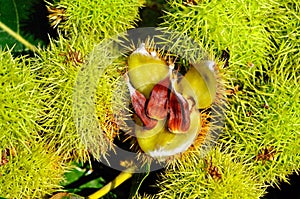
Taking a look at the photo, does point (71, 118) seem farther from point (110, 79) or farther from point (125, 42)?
point (125, 42)

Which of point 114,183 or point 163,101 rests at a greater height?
point 163,101

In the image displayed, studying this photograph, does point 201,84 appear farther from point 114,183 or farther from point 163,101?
point 114,183

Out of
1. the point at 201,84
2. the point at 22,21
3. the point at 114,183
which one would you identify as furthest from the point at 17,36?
the point at 201,84

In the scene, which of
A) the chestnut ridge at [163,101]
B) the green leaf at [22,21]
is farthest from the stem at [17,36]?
the chestnut ridge at [163,101]

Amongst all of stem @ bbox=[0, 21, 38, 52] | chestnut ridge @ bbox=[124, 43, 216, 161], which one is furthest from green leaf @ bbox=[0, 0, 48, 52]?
chestnut ridge @ bbox=[124, 43, 216, 161]

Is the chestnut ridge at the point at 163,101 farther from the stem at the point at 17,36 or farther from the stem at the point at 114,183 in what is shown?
the stem at the point at 17,36

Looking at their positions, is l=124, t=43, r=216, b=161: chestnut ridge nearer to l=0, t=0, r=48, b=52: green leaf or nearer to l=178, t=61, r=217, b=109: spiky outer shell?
l=178, t=61, r=217, b=109: spiky outer shell

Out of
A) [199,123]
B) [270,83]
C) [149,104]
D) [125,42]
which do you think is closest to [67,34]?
[125,42]

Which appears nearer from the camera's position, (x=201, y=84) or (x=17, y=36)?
(x=201, y=84)
